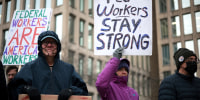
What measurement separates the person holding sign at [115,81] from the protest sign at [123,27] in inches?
10.0

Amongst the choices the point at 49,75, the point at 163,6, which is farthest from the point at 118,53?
the point at 163,6

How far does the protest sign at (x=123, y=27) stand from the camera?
13.6 feet

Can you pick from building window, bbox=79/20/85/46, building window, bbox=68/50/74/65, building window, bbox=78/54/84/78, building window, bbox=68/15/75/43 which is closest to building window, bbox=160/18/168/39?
building window, bbox=68/50/74/65

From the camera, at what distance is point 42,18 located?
6305 millimetres

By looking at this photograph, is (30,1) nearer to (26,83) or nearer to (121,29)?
(121,29)

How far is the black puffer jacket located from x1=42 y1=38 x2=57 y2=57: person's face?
52.4 inches

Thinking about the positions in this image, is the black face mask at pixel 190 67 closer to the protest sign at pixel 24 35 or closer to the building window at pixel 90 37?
the protest sign at pixel 24 35

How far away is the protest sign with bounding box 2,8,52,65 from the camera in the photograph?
5902mm

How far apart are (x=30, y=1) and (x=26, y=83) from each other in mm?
6181

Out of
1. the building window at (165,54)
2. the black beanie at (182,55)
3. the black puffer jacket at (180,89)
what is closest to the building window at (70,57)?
the building window at (165,54)

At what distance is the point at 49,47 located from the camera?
124 inches

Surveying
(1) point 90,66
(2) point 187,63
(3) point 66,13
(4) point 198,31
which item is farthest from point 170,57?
(2) point 187,63

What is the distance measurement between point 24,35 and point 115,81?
9.75 ft

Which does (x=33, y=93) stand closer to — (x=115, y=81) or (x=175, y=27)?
(x=115, y=81)
